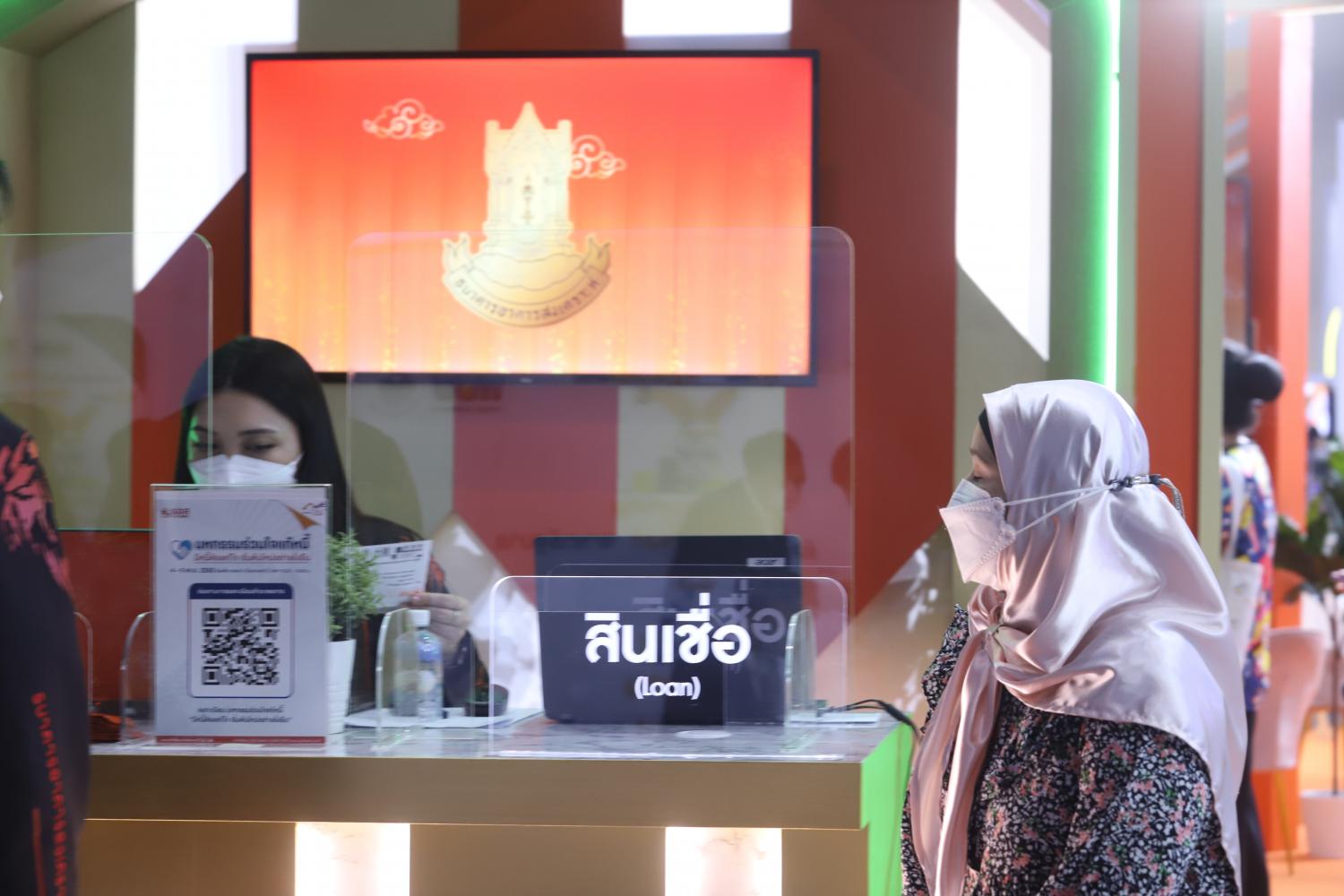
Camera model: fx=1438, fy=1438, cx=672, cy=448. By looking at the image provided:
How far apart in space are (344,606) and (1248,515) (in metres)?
3.30

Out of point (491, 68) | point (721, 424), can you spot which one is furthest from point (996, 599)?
point (491, 68)

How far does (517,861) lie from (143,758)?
20.8 inches

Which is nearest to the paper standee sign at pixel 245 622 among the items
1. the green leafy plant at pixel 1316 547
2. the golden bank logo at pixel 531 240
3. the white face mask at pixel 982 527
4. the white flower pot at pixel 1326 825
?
the white face mask at pixel 982 527

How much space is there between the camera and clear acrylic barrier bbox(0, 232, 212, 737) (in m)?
2.45

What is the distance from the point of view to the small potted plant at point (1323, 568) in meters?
4.83

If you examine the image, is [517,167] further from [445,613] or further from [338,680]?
[338,680]

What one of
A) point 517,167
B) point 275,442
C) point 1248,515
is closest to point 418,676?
point 275,442

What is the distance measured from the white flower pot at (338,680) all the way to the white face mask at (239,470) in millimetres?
548

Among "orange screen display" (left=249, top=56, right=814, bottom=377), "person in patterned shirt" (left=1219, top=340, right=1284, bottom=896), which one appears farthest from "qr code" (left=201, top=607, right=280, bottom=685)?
"person in patterned shirt" (left=1219, top=340, right=1284, bottom=896)

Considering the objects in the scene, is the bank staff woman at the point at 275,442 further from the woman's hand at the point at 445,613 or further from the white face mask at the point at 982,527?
the white face mask at the point at 982,527

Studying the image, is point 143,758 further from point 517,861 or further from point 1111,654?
point 1111,654

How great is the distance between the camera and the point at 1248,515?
177 inches

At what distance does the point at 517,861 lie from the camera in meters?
2.01

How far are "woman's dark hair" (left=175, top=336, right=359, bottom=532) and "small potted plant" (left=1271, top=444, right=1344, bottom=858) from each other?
3.34m
